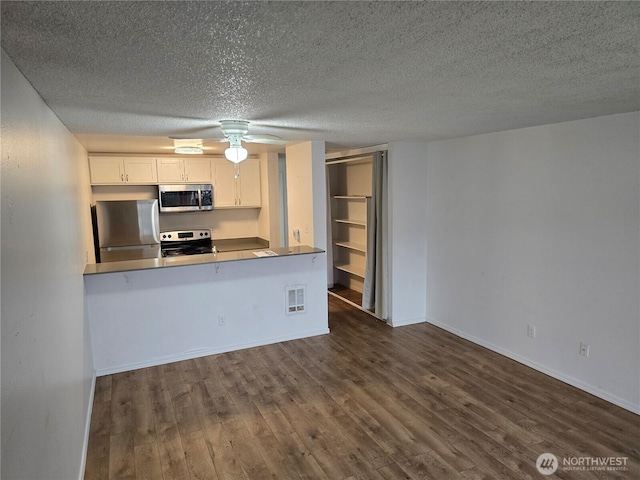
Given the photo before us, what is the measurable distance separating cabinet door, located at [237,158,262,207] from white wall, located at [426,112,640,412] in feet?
8.89

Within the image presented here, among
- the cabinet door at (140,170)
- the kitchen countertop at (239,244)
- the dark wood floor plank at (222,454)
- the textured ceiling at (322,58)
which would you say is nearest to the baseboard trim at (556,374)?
the textured ceiling at (322,58)

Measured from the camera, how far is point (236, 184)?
603 cm

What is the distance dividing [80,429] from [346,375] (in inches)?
83.3

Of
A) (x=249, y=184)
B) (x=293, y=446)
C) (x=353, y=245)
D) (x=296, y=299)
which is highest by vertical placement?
(x=249, y=184)

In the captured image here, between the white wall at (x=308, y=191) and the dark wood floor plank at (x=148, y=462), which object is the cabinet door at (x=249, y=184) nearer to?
the white wall at (x=308, y=191)

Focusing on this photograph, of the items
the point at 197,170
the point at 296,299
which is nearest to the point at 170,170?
the point at 197,170

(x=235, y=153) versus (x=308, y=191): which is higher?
(x=235, y=153)

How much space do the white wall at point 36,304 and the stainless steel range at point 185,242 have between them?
3098 millimetres

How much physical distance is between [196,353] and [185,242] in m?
2.29

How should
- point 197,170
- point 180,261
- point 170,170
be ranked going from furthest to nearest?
point 197,170
point 170,170
point 180,261

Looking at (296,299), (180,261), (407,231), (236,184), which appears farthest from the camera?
(236,184)

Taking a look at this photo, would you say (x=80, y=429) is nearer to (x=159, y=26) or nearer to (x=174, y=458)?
(x=174, y=458)

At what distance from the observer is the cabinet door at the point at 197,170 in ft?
18.6

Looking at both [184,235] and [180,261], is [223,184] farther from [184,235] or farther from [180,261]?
[180,261]
